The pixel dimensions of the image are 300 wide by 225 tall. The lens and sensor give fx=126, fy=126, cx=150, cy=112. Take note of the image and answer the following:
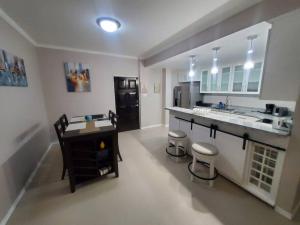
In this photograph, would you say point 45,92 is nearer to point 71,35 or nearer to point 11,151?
point 71,35

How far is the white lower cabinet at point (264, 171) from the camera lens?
1.50m

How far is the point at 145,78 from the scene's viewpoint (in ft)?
14.6

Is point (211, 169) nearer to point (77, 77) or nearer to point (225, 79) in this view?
point (225, 79)

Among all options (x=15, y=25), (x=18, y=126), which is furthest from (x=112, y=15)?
(x=18, y=126)

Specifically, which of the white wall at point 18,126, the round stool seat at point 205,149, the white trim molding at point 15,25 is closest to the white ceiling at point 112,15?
the white trim molding at point 15,25

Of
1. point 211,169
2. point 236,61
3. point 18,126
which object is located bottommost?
point 211,169

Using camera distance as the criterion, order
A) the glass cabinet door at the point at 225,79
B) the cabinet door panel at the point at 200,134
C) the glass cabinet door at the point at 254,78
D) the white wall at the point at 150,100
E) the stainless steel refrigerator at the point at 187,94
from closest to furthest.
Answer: the cabinet door panel at the point at 200,134
the glass cabinet door at the point at 254,78
the glass cabinet door at the point at 225,79
the white wall at the point at 150,100
the stainless steel refrigerator at the point at 187,94

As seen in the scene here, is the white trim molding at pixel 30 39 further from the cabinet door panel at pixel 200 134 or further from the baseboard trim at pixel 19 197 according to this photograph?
the cabinet door panel at pixel 200 134

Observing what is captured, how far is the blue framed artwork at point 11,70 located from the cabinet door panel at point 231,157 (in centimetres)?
320

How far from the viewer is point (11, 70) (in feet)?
6.06

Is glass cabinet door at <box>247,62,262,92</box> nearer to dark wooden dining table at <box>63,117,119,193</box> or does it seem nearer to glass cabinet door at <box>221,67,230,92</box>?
glass cabinet door at <box>221,67,230,92</box>

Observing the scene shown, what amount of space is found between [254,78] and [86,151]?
409 centimetres

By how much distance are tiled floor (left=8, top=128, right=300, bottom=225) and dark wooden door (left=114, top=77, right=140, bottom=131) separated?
7.23 ft

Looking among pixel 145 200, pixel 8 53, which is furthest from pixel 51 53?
pixel 145 200
